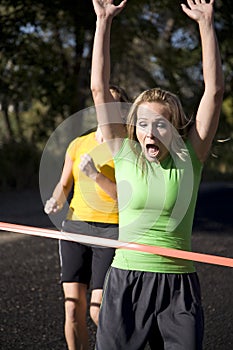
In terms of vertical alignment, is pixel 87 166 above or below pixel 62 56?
above

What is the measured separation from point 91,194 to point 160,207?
59.1 inches

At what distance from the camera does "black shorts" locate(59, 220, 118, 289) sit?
16.3 feet

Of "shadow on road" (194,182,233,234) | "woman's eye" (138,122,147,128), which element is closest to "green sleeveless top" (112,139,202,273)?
"woman's eye" (138,122,147,128)

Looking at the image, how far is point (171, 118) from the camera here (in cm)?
358

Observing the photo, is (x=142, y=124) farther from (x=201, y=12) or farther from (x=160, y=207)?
(x=201, y=12)

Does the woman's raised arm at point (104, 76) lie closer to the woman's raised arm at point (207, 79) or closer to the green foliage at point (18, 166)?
the woman's raised arm at point (207, 79)

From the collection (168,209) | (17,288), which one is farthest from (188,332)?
(17,288)

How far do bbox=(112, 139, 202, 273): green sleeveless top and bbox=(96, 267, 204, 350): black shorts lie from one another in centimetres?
5

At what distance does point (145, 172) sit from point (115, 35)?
1709 centimetres

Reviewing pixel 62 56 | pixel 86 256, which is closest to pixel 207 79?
pixel 86 256

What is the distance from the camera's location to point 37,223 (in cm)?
1266

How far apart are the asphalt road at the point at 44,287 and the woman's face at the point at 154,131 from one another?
8.07 ft

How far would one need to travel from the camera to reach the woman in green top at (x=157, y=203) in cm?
347

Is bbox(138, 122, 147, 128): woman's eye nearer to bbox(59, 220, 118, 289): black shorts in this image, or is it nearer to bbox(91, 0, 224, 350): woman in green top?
bbox(91, 0, 224, 350): woman in green top
